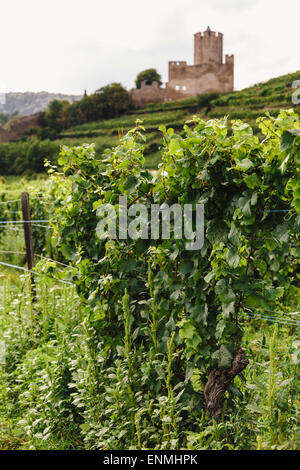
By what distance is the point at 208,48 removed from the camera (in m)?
72.9

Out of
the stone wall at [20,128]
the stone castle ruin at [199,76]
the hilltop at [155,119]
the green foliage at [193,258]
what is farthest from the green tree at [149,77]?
the green foliage at [193,258]

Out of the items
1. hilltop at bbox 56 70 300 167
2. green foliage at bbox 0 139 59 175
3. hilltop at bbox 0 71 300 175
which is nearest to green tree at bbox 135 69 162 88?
hilltop at bbox 0 71 300 175

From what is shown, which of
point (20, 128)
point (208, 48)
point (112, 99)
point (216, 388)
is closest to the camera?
point (216, 388)

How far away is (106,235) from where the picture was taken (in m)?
2.35

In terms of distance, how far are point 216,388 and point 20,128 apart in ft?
192

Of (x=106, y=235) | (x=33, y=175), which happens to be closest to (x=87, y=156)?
(x=106, y=235)

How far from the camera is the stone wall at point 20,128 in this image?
54562 mm

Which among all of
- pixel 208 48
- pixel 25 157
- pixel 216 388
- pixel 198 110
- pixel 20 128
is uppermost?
pixel 208 48

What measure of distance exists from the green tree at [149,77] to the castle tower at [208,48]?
9257mm

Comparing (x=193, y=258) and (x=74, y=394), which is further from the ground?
(x=193, y=258)

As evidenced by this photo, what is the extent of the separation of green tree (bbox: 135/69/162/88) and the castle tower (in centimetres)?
926

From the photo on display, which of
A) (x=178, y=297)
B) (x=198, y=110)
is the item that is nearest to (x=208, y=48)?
(x=198, y=110)

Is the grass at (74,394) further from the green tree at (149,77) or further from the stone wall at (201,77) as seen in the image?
the green tree at (149,77)

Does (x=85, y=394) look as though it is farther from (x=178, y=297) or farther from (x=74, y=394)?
(x=178, y=297)
